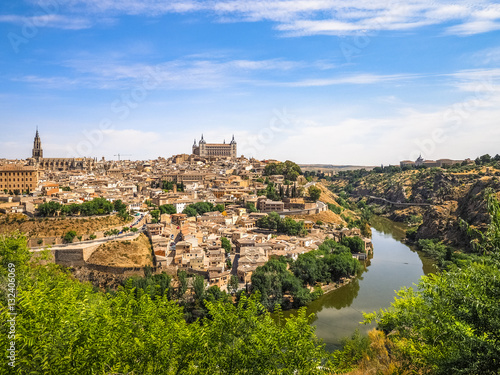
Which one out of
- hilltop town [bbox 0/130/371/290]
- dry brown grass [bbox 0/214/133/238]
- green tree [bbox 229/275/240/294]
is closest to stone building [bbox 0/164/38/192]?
hilltop town [bbox 0/130/371/290]

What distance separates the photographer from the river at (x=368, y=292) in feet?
41.4

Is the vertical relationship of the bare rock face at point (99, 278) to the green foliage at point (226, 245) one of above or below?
below

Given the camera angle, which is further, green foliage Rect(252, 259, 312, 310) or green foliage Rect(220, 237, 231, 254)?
green foliage Rect(220, 237, 231, 254)

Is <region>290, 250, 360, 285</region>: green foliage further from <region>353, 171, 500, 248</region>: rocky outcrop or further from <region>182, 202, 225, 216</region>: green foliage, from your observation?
<region>182, 202, 225, 216</region>: green foliage

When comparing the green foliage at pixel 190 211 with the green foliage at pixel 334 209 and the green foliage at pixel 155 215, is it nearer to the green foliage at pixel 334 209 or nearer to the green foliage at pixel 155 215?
the green foliage at pixel 155 215

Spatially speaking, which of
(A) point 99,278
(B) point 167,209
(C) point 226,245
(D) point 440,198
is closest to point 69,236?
(A) point 99,278

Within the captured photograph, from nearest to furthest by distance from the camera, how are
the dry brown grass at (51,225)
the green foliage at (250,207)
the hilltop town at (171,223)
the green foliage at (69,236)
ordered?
1. the hilltop town at (171,223)
2. the green foliage at (69,236)
3. the dry brown grass at (51,225)
4. the green foliage at (250,207)

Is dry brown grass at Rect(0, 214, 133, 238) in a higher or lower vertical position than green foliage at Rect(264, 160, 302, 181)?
lower

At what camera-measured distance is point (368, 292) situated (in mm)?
16031

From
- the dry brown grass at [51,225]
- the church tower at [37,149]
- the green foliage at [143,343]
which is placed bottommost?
the dry brown grass at [51,225]

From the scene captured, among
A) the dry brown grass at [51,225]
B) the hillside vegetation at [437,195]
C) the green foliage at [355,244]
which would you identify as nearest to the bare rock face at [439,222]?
the hillside vegetation at [437,195]

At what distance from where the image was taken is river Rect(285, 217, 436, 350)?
1263 centimetres

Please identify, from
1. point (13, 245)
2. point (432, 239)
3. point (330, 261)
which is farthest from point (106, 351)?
point (432, 239)

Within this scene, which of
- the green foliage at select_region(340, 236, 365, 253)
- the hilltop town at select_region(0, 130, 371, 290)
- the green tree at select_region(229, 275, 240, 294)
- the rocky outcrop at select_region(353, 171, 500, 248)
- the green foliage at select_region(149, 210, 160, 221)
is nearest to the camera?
the green tree at select_region(229, 275, 240, 294)
